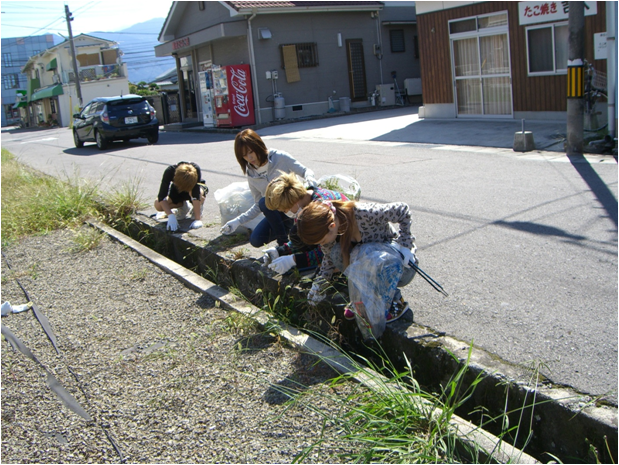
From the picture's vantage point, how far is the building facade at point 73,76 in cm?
4969

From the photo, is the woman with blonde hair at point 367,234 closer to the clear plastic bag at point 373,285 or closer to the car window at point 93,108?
the clear plastic bag at point 373,285

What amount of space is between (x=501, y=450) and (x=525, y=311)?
176 centimetres

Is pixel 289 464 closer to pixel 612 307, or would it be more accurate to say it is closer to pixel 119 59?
pixel 612 307

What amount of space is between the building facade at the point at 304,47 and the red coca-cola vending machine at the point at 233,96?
14.7 inches

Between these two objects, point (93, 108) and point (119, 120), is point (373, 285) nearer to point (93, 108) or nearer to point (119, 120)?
point (119, 120)

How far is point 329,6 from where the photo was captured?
76.7 ft

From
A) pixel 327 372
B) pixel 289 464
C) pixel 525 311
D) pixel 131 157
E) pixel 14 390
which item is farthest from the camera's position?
pixel 131 157

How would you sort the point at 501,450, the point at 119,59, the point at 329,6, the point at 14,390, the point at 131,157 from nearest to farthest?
the point at 501,450, the point at 14,390, the point at 131,157, the point at 329,6, the point at 119,59

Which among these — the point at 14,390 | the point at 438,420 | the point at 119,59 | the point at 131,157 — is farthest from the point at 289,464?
the point at 119,59

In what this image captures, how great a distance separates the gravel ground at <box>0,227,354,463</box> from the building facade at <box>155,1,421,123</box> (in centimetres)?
1872

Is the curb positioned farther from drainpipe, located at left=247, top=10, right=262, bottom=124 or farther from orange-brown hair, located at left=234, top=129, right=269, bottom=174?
drainpipe, located at left=247, top=10, right=262, bottom=124

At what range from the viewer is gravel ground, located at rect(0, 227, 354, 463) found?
110 inches

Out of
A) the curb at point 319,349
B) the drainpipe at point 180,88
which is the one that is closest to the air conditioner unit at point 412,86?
the drainpipe at point 180,88

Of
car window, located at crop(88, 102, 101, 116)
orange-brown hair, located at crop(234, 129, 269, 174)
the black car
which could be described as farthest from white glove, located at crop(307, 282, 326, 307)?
car window, located at crop(88, 102, 101, 116)
